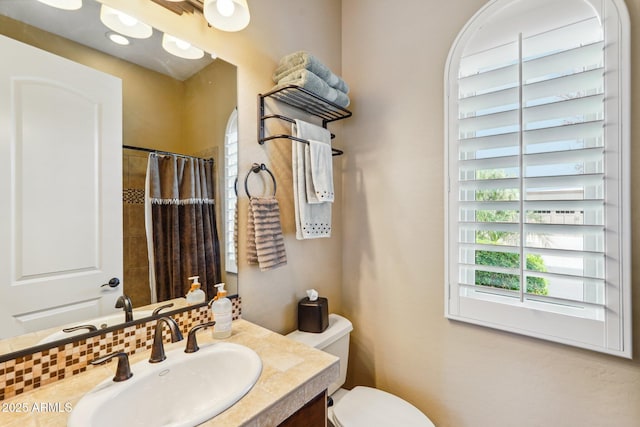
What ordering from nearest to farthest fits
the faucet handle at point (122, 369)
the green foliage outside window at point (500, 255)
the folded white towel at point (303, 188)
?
the faucet handle at point (122, 369), the green foliage outside window at point (500, 255), the folded white towel at point (303, 188)

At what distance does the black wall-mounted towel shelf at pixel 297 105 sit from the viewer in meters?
1.24

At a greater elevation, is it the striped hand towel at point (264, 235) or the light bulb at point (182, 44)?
the light bulb at point (182, 44)

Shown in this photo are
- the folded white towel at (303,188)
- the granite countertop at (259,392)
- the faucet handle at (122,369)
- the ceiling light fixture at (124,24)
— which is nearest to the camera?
the granite countertop at (259,392)

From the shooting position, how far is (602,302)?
3.33ft

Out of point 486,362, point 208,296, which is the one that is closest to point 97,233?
point 208,296

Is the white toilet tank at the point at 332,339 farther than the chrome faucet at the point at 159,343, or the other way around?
the white toilet tank at the point at 332,339

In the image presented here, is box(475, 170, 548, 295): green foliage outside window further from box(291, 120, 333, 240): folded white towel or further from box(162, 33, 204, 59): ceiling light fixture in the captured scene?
box(162, 33, 204, 59): ceiling light fixture

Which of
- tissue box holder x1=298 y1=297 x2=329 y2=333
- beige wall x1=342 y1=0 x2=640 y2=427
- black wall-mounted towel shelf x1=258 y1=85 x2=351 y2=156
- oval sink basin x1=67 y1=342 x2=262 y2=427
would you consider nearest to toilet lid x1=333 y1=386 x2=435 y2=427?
beige wall x1=342 y1=0 x2=640 y2=427

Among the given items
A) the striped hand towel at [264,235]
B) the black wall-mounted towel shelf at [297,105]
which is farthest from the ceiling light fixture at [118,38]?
the striped hand towel at [264,235]

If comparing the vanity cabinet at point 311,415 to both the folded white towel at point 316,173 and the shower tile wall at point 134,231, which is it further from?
the folded white towel at point 316,173

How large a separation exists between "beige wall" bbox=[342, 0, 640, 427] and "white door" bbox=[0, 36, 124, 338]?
1.16 m

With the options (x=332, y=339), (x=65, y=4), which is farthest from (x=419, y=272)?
(x=65, y=4)

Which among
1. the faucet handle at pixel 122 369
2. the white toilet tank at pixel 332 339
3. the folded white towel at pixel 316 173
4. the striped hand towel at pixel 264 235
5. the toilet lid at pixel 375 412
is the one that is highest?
the folded white towel at pixel 316 173

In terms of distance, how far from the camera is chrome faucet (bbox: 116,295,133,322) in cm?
89
